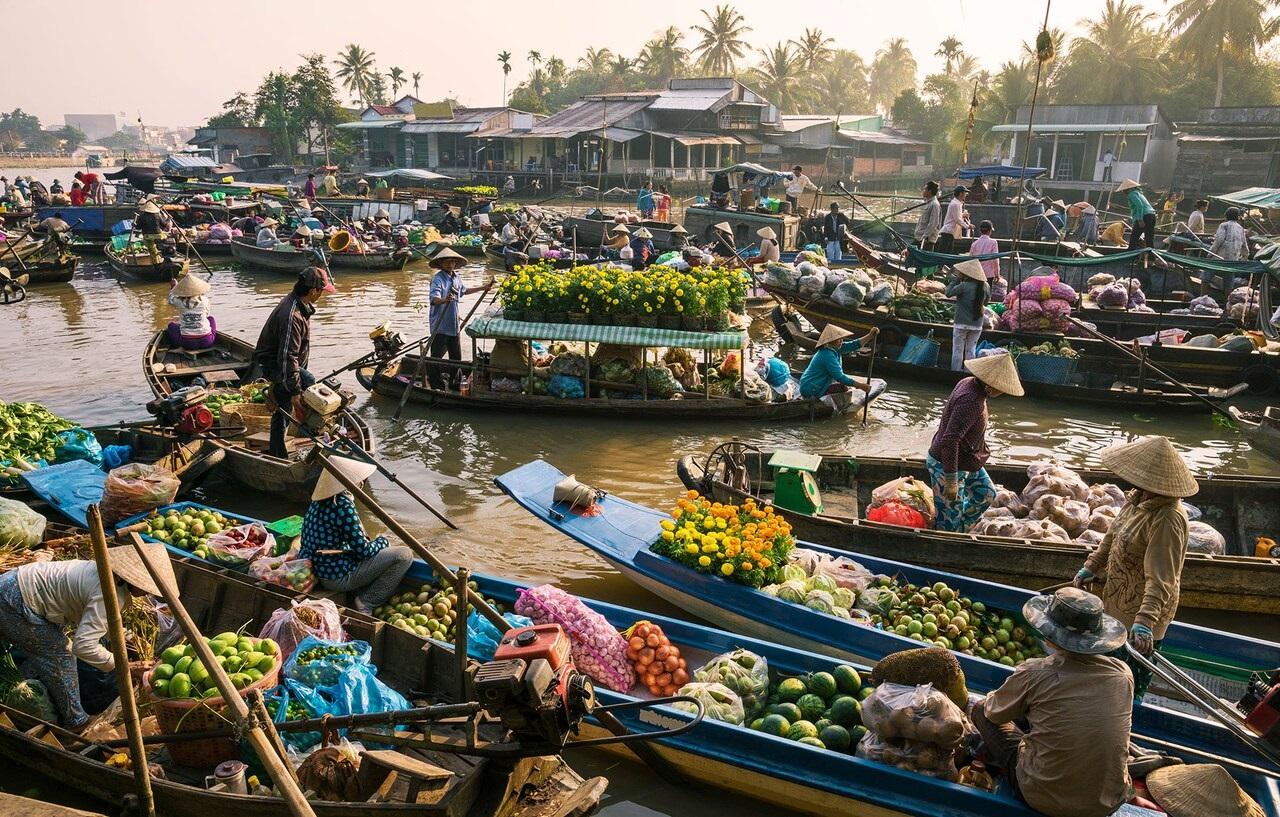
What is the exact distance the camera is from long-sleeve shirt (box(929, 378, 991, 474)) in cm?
698

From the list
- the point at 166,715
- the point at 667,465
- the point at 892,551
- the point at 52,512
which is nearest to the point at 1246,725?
the point at 892,551

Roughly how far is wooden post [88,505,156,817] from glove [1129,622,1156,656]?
4978mm

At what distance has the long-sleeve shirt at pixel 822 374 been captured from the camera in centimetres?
1110

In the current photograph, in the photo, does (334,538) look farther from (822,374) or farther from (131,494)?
(822,374)

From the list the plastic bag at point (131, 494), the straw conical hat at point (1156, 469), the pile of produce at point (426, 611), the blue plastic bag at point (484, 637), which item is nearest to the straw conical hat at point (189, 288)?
the plastic bag at point (131, 494)

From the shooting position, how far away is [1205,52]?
3956 cm

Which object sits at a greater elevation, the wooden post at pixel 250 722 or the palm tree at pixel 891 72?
the palm tree at pixel 891 72

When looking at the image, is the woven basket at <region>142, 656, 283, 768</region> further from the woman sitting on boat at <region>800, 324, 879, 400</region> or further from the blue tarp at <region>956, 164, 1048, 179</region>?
the blue tarp at <region>956, 164, 1048, 179</region>

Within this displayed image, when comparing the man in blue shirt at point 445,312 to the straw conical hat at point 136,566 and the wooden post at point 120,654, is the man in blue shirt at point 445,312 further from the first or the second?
the wooden post at point 120,654

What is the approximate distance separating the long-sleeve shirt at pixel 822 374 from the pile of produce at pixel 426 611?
620 cm

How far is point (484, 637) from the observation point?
225 inches

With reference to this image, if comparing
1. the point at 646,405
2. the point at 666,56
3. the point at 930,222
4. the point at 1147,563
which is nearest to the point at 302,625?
the point at 1147,563

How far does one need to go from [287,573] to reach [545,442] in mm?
5354

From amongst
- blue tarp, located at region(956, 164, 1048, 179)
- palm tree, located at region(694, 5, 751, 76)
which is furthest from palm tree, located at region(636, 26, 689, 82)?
blue tarp, located at region(956, 164, 1048, 179)
